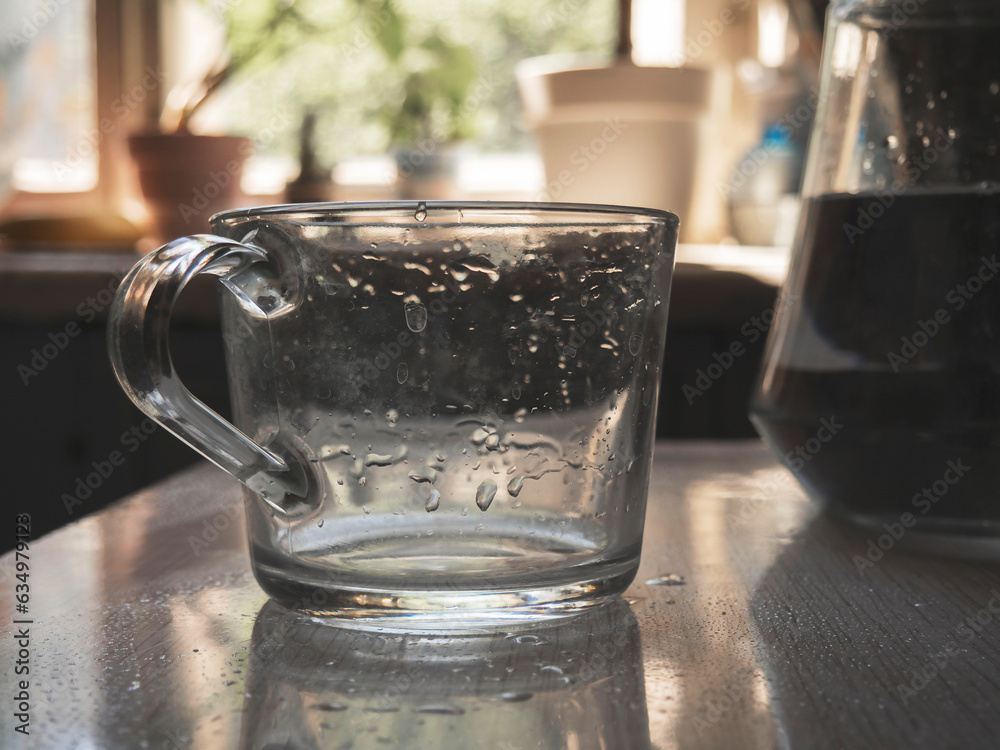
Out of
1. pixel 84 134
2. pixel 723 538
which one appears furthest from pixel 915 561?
pixel 84 134

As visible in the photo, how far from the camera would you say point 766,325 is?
0.96 metres

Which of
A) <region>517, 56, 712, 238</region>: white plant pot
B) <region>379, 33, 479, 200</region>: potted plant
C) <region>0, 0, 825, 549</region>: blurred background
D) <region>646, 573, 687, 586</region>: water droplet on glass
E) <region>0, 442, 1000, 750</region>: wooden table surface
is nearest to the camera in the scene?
<region>0, 442, 1000, 750</region>: wooden table surface

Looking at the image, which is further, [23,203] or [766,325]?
[23,203]

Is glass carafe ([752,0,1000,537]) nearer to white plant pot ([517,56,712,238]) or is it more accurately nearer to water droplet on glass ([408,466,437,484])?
water droplet on glass ([408,466,437,484])

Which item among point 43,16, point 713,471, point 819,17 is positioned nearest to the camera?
point 713,471

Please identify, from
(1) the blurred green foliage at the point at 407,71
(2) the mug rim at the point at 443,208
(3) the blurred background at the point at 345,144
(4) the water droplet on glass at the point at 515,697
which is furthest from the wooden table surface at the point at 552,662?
(1) the blurred green foliage at the point at 407,71

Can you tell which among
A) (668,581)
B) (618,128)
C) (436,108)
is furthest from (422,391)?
(436,108)

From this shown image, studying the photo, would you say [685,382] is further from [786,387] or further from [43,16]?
[43,16]

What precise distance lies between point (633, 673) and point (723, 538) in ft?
0.53

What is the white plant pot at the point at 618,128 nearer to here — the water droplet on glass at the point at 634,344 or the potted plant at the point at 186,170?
the potted plant at the point at 186,170

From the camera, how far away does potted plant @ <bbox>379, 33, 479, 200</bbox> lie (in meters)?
1.33

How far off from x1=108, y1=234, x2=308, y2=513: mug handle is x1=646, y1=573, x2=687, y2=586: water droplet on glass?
0.41ft

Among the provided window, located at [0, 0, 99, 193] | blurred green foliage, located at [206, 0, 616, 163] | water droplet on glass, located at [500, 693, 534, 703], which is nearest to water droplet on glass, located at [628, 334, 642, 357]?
water droplet on glass, located at [500, 693, 534, 703]

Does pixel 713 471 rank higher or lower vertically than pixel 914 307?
lower
